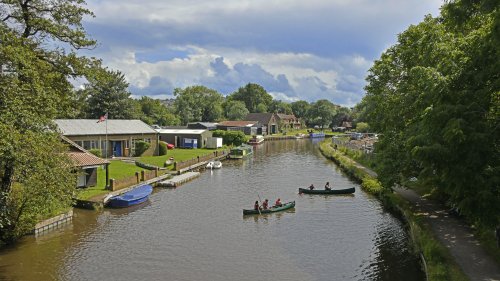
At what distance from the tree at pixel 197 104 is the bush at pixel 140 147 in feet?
215

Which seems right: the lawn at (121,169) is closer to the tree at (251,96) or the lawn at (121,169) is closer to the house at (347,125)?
the house at (347,125)

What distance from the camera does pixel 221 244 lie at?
27531 millimetres

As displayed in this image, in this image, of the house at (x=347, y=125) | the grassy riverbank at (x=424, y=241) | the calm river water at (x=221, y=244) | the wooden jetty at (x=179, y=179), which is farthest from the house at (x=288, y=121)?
the calm river water at (x=221, y=244)

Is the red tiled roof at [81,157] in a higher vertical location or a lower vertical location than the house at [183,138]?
lower

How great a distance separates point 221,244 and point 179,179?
2312 centimetres

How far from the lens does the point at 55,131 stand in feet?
90.4

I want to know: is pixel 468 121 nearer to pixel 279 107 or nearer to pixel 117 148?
pixel 117 148

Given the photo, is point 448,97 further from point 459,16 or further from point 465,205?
point 465,205

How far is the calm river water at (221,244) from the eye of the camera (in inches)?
899

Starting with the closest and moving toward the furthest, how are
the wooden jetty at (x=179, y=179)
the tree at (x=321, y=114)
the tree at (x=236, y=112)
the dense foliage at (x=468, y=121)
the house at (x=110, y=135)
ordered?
the dense foliage at (x=468, y=121), the wooden jetty at (x=179, y=179), the house at (x=110, y=135), the tree at (x=236, y=112), the tree at (x=321, y=114)

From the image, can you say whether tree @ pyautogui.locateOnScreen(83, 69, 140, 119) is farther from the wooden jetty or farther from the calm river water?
the calm river water

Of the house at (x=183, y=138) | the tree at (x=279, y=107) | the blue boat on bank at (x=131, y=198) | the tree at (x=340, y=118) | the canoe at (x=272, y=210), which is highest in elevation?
the tree at (x=279, y=107)

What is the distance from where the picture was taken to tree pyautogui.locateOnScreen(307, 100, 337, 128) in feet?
571

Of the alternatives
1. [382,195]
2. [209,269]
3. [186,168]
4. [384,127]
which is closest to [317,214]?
[382,195]
